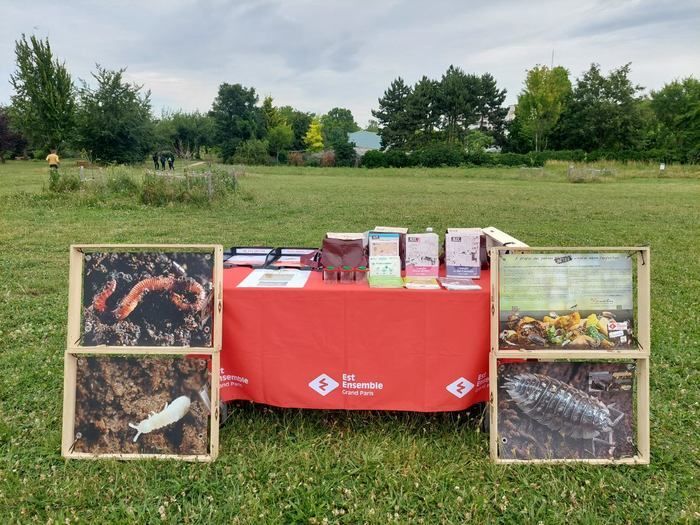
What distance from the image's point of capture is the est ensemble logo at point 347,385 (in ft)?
9.13

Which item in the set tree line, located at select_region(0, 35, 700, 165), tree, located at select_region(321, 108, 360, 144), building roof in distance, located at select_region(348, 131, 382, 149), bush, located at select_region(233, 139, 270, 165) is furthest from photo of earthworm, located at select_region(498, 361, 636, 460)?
building roof in distance, located at select_region(348, 131, 382, 149)

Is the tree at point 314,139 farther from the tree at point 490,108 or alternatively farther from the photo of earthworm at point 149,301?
the photo of earthworm at point 149,301

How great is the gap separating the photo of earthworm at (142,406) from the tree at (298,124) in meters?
64.3

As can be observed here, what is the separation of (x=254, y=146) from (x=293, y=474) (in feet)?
176

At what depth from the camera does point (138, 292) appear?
2609mm

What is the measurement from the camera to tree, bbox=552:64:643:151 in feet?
160

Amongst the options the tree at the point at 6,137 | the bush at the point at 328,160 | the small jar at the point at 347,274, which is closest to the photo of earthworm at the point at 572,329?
the small jar at the point at 347,274

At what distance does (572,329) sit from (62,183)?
45.7 ft

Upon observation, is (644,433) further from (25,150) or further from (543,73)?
(543,73)

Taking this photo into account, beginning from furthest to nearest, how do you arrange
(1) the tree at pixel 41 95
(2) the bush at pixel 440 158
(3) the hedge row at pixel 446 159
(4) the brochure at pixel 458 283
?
(2) the bush at pixel 440 158 < (3) the hedge row at pixel 446 159 < (1) the tree at pixel 41 95 < (4) the brochure at pixel 458 283

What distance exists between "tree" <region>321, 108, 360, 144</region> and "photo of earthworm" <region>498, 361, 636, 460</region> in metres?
72.2

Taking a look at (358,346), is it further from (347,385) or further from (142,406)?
(142,406)

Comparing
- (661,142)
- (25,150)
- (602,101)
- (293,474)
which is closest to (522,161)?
(602,101)

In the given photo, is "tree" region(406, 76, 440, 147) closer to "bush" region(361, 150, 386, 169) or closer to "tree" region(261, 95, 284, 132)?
"bush" region(361, 150, 386, 169)
